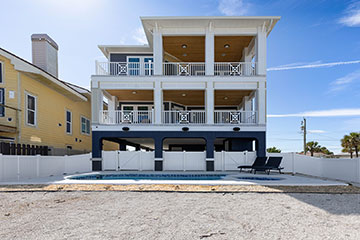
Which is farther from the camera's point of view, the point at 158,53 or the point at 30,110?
the point at 158,53

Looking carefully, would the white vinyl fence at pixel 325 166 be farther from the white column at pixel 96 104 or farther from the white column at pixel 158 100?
the white column at pixel 96 104

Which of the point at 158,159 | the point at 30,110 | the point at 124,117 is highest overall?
the point at 30,110

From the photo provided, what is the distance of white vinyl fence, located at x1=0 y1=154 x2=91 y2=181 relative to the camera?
8.91 meters

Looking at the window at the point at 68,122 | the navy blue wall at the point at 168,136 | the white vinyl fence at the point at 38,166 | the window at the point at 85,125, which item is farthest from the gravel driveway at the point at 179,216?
the window at the point at 85,125

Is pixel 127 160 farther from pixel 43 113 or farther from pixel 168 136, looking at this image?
pixel 43 113

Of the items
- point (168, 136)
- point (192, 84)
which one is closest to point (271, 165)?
point (168, 136)

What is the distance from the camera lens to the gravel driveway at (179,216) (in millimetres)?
3734

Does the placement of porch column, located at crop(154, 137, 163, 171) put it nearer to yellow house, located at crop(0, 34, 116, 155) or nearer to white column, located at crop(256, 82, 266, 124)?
white column, located at crop(256, 82, 266, 124)

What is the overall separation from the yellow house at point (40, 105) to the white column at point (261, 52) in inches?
512

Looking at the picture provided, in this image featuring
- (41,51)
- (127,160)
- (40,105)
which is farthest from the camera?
(41,51)

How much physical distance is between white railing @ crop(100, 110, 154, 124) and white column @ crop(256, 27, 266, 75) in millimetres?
7290

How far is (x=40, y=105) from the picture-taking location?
549 inches

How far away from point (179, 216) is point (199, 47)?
515 inches

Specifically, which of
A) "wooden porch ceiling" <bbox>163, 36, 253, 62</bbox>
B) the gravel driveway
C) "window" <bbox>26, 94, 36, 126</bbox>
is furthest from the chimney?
the gravel driveway
